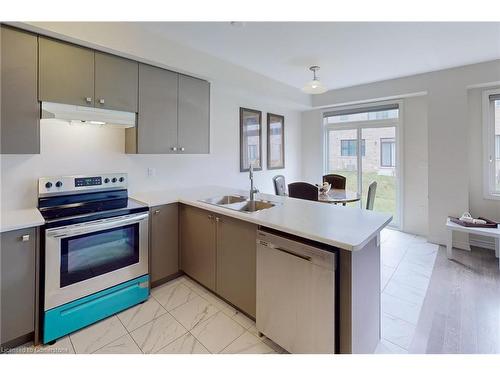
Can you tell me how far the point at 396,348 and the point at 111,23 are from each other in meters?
3.41

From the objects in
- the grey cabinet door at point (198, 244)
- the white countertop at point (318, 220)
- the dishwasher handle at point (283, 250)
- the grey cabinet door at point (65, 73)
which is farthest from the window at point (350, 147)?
the grey cabinet door at point (65, 73)

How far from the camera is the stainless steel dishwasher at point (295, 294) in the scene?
4.44 ft

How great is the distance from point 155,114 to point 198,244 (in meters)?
1.37

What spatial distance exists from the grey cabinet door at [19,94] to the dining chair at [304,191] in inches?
102

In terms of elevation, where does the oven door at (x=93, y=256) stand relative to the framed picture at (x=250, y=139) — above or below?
below

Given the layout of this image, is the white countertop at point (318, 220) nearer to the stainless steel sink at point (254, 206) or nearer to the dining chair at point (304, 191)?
the stainless steel sink at point (254, 206)

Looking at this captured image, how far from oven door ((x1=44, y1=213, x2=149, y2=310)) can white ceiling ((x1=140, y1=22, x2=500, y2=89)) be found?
1889 mm

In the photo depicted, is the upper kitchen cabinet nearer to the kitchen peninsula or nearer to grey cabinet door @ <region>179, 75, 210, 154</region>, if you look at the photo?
grey cabinet door @ <region>179, 75, 210, 154</region>

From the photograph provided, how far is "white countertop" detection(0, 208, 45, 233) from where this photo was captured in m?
1.58

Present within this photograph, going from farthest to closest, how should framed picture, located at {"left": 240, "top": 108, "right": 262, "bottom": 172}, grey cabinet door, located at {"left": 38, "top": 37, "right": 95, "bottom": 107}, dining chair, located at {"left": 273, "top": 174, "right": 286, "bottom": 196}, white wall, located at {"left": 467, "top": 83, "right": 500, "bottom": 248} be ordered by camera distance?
1. framed picture, located at {"left": 240, "top": 108, "right": 262, "bottom": 172}
2. dining chair, located at {"left": 273, "top": 174, "right": 286, "bottom": 196}
3. white wall, located at {"left": 467, "top": 83, "right": 500, "bottom": 248}
4. grey cabinet door, located at {"left": 38, "top": 37, "right": 95, "bottom": 107}

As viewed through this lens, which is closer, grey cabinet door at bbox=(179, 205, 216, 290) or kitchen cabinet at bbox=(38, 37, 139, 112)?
kitchen cabinet at bbox=(38, 37, 139, 112)

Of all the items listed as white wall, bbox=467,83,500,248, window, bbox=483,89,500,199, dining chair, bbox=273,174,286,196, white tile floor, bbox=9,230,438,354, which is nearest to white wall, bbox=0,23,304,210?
dining chair, bbox=273,174,286,196

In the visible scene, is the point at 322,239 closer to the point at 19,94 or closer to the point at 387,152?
the point at 19,94
